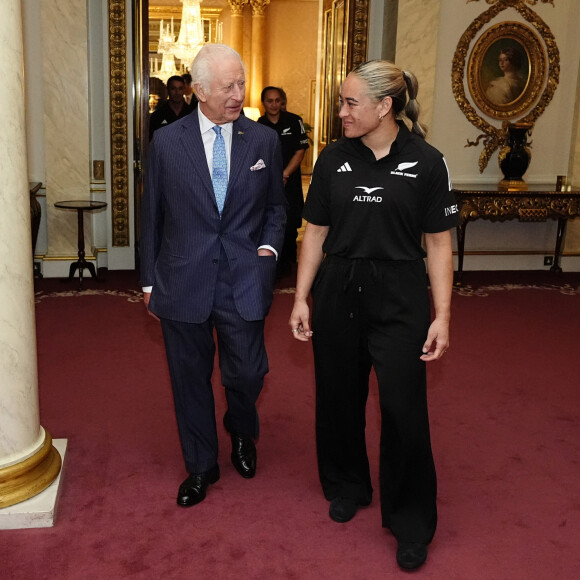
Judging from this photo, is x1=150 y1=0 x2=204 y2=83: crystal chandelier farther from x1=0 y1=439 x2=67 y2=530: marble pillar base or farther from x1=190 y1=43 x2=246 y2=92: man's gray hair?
x1=0 y1=439 x2=67 y2=530: marble pillar base

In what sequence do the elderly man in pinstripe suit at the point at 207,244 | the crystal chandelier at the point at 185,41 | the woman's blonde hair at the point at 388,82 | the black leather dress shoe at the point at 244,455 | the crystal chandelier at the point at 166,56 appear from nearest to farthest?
the woman's blonde hair at the point at 388,82 → the elderly man in pinstripe suit at the point at 207,244 → the black leather dress shoe at the point at 244,455 → the crystal chandelier at the point at 185,41 → the crystal chandelier at the point at 166,56

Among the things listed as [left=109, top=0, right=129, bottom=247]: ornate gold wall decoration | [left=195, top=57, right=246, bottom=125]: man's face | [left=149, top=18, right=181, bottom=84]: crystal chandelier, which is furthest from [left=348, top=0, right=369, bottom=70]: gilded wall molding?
[left=149, top=18, right=181, bottom=84]: crystal chandelier

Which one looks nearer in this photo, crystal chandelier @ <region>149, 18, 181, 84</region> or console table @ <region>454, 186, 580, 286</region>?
console table @ <region>454, 186, 580, 286</region>

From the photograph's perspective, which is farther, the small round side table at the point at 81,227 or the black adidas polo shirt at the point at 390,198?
the small round side table at the point at 81,227

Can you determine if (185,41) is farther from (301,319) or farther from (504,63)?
(301,319)

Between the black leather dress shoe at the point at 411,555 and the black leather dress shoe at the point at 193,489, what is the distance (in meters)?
0.86

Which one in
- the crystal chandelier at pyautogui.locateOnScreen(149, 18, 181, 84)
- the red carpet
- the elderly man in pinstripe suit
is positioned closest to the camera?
the red carpet

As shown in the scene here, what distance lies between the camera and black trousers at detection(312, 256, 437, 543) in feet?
9.30

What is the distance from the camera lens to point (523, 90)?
817cm

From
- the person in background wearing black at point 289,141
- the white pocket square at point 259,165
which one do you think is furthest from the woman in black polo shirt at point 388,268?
the person in background wearing black at point 289,141

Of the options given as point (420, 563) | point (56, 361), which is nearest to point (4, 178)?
point (420, 563)

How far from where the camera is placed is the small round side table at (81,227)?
7.16 meters

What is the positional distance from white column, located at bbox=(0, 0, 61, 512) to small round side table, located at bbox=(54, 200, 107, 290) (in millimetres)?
4065

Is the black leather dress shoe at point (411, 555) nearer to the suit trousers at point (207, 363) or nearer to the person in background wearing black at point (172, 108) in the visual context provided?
the suit trousers at point (207, 363)
